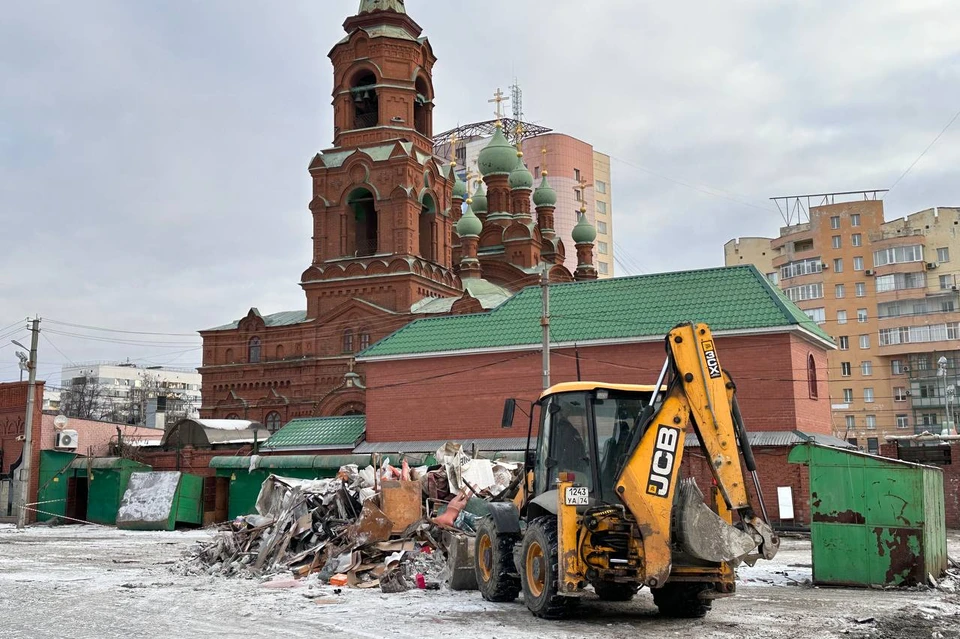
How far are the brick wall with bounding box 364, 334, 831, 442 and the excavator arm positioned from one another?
16.3 metres

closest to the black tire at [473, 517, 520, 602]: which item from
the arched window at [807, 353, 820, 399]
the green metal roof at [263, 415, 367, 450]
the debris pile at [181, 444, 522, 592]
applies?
the debris pile at [181, 444, 522, 592]

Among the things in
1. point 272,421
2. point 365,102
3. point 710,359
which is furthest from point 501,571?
point 365,102

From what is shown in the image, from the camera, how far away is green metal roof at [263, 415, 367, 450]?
3169 centimetres

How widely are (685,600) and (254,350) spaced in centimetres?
3872

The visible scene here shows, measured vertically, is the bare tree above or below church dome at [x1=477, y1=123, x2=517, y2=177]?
below

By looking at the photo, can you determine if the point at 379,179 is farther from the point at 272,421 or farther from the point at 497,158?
the point at 497,158

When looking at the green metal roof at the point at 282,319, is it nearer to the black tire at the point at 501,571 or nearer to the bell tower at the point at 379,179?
the bell tower at the point at 379,179

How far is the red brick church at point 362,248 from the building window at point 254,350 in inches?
2.7

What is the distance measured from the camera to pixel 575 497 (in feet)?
32.4

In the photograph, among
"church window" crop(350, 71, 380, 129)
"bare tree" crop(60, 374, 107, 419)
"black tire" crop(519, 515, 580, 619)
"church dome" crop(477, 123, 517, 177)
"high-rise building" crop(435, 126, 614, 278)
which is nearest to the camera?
"black tire" crop(519, 515, 580, 619)

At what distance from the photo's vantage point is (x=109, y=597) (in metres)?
12.6

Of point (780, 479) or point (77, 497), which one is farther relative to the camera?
point (77, 497)

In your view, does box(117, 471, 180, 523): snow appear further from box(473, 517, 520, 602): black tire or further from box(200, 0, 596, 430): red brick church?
box(473, 517, 520, 602): black tire

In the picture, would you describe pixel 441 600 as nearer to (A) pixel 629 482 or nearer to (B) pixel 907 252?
(A) pixel 629 482
